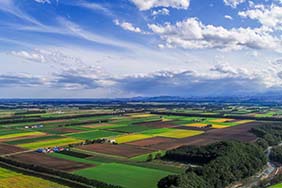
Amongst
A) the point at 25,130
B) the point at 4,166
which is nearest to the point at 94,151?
the point at 4,166

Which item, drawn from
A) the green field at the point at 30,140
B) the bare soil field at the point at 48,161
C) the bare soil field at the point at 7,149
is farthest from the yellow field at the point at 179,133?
the bare soil field at the point at 7,149

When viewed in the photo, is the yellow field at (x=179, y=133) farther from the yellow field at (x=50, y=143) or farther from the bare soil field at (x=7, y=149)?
the bare soil field at (x=7, y=149)

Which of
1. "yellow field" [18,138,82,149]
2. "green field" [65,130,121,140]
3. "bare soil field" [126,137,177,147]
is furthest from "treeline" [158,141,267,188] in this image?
"green field" [65,130,121,140]

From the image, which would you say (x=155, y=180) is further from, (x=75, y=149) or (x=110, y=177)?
(x=75, y=149)

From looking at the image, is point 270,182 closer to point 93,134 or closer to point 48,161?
point 48,161

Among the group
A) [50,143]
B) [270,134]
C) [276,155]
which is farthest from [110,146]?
[270,134]
